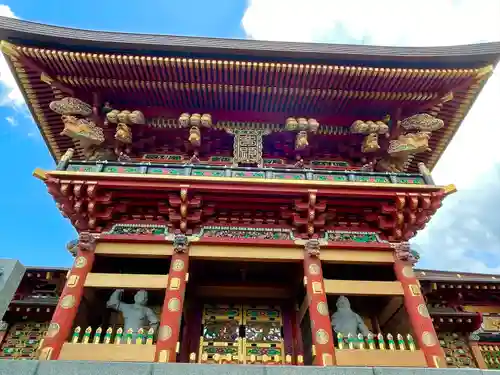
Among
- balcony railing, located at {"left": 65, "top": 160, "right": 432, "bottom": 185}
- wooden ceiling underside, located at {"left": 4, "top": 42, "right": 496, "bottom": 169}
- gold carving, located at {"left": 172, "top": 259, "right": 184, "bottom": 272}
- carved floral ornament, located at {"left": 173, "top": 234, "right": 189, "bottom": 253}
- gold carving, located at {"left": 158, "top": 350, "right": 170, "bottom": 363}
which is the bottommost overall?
gold carving, located at {"left": 158, "top": 350, "right": 170, "bottom": 363}

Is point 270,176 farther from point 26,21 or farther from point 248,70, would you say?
point 26,21

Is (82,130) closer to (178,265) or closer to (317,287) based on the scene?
(178,265)

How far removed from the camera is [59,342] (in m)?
8.72

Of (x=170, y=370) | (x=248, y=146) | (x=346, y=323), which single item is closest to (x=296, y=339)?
(x=346, y=323)

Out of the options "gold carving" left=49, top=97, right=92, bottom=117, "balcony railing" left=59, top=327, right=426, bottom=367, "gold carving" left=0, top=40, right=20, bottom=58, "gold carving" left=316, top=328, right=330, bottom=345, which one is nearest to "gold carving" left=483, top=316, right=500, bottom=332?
"balcony railing" left=59, top=327, right=426, bottom=367

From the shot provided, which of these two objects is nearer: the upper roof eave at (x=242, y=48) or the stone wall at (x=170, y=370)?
the stone wall at (x=170, y=370)

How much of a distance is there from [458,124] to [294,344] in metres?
9.12

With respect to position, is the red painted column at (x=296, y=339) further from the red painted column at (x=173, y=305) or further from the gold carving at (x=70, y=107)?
Result: the gold carving at (x=70, y=107)

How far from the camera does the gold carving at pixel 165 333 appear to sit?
8.82 metres

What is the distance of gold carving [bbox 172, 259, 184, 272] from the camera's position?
9953 millimetres

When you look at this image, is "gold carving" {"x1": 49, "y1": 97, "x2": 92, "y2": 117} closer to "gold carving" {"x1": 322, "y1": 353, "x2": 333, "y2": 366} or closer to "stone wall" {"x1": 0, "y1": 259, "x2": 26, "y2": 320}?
"stone wall" {"x1": 0, "y1": 259, "x2": 26, "y2": 320}

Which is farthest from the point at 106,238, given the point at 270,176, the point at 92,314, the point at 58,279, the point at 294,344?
the point at 294,344

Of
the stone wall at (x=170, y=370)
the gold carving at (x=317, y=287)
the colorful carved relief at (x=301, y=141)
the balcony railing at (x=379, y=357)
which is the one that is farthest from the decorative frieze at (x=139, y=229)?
the balcony railing at (x=379, y=357)

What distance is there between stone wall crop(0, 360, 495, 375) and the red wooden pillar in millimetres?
2521
